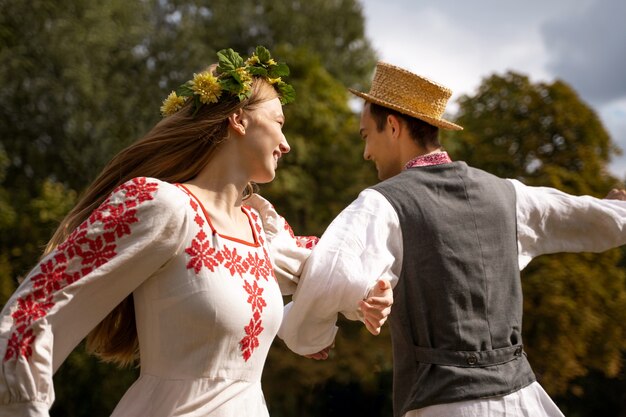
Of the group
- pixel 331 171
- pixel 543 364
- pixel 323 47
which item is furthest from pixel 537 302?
pixel 323 47

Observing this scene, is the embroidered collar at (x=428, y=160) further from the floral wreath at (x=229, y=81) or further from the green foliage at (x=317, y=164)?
the green foliage at (x=317, y=164)

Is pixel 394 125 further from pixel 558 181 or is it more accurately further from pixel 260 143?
pixel 558 181

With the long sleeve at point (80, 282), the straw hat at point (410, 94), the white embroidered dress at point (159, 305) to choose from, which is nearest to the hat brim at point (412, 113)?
the straw hat at point (410, 94)

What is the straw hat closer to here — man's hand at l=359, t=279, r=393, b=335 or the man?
the man

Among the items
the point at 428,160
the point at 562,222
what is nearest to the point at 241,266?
the point at 428,160

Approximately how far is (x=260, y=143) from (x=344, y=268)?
0.51 meters

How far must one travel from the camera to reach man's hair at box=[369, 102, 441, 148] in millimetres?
3537

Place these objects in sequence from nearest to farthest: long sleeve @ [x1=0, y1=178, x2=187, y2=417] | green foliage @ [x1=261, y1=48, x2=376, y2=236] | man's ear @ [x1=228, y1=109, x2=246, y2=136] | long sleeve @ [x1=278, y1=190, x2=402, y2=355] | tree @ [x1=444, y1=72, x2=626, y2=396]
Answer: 1. long sleeve @ [x1=0, y1=178, x2=187, y2=417]
2. man's ear @ [x1=228, y1=109, x2=246, y2=136]
3. long sleeve @ [x1=278, y1=190, x2=402, y2=355]
4. tree @ [x1=444, y1=72, x2=626, y2=396]
5. green foliage @ [x1=261, y1=48, x2=376, y2=236]

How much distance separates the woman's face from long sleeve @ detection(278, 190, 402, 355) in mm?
381

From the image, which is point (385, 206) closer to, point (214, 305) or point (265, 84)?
point (265, 84)

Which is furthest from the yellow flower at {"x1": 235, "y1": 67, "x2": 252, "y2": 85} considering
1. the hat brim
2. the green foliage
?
the green foliage

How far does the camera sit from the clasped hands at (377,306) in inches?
114

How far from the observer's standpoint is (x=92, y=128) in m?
17.5

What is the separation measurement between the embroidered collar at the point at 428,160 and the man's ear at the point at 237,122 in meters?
0.78
